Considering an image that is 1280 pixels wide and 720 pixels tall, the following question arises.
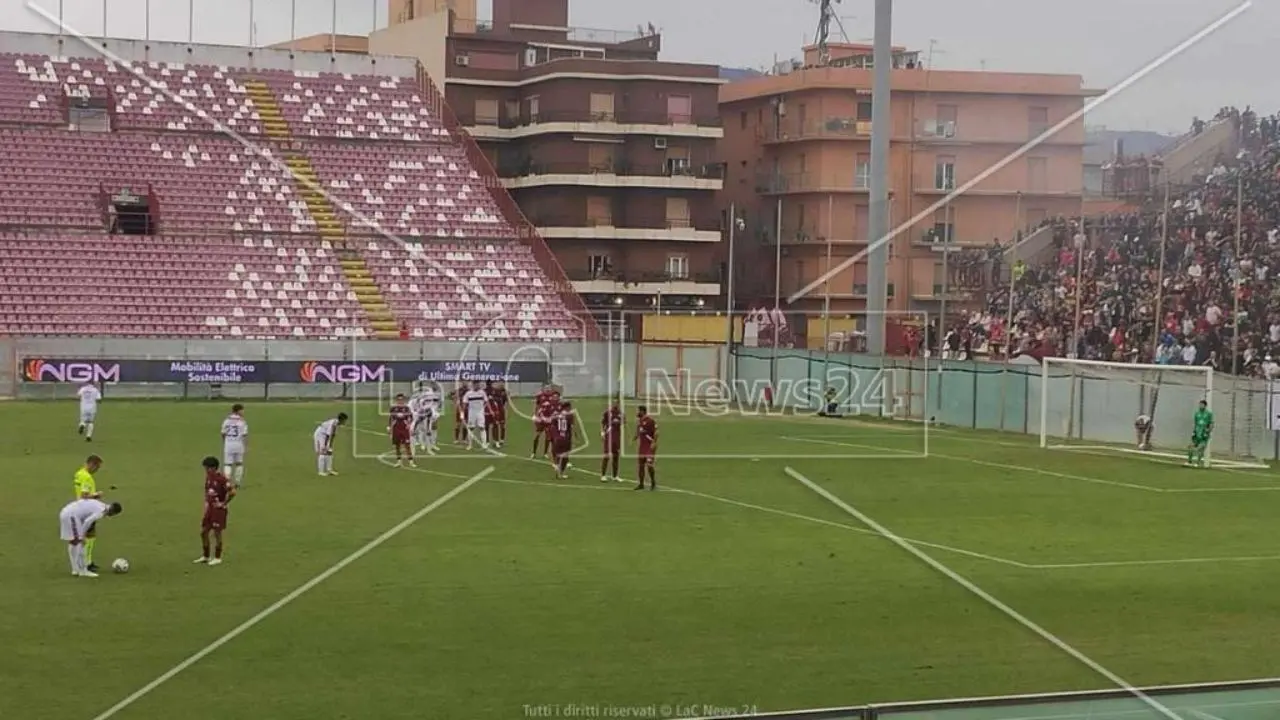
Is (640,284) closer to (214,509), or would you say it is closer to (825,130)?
(825,130)

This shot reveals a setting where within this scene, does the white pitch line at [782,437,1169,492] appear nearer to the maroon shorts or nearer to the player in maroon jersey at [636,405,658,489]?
the player in maroon jersey at [636,405,658,489]

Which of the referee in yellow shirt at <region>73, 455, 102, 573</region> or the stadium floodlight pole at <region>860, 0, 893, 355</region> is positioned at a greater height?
the stadium floodlight pole at <region>860, 0, 893, 355</region>

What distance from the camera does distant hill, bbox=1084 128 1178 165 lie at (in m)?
24.1

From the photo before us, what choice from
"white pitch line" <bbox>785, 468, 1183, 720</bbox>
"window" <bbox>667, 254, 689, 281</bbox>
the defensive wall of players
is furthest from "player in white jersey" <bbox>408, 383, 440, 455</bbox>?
"window" <bbox>667, 254, 689, 281</bbox>

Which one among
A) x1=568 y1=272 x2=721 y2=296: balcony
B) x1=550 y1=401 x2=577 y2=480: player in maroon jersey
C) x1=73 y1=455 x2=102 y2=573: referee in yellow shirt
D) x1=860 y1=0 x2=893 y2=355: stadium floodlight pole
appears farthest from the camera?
x1=568 y1=272 x2=721 y2=296: balcony

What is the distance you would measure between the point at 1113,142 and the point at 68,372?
40.1 meters

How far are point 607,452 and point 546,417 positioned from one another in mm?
2972

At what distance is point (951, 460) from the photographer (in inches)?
1526

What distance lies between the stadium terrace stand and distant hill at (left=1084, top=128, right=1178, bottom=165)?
3625cm

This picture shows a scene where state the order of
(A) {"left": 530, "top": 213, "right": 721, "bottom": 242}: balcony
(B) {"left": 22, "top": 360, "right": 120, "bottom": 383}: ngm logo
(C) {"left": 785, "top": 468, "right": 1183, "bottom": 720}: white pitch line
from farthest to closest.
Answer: (A) {"left": 530, "top": 213, "right": 721, "bottom": 242}: balcony < (B) {"left": 22, "top": 360, "right": 120, "bottom": 383}: ngm logo < (C) {"left": 785, "top": 468, "right": 1183, "bottom": 720}: white pitch line

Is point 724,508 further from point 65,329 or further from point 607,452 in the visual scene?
point 65,329

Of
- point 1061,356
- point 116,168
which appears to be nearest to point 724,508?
point 1061,356

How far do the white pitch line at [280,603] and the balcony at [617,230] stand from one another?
150 ft

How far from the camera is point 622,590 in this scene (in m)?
21.0
